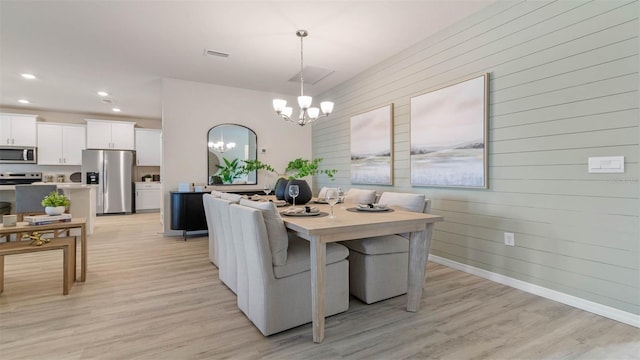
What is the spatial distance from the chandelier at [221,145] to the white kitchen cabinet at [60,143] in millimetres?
4526

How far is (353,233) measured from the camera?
1.90m

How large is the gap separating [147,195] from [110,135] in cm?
177

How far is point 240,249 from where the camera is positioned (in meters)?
2.19

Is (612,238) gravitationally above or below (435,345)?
above

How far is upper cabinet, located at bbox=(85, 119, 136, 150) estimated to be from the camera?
7371 mm

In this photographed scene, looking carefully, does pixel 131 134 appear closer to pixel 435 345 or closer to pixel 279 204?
pixel 279 204

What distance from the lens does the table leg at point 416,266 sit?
2.19m

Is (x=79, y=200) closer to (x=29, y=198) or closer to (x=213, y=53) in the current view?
(x=29, y=198)

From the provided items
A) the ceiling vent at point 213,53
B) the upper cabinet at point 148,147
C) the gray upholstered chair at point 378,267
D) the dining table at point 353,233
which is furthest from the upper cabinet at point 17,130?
the gray upholstered chair at point 378,267

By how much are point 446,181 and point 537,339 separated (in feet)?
5.68

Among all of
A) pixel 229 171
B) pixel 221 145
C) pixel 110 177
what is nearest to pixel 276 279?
pixel 229 171

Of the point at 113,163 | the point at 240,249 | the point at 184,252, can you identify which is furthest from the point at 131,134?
the point at 240,249

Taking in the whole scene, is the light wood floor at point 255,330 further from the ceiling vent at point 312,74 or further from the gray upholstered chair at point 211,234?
the ceiling vent at point 312,74

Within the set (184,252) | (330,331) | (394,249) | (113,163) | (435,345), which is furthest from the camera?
(113,163)
